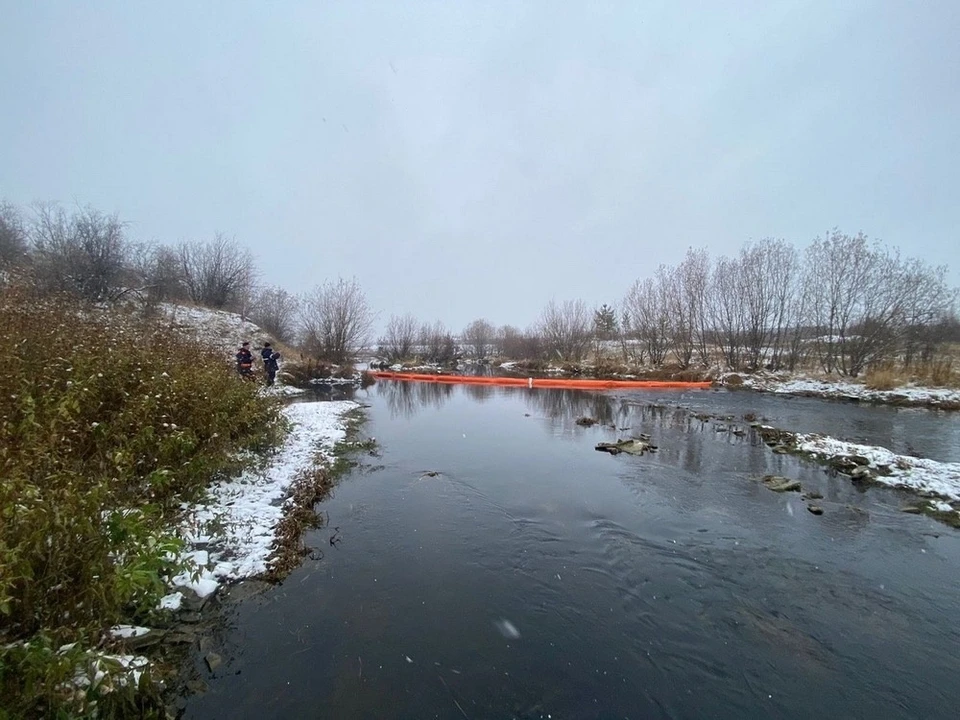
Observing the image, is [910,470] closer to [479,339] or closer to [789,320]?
[789,320]

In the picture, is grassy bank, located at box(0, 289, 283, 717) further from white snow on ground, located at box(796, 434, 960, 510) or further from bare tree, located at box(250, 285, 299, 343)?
bare tree, located at box(250, 285, 299, 343)

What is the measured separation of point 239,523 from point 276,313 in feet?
130

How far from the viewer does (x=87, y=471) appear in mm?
4793

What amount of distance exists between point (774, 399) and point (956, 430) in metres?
7.76

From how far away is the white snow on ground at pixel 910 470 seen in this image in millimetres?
8305

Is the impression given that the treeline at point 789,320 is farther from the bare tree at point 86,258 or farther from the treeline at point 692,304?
the bare tree at point 86,258

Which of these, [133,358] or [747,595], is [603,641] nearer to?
[747,595]

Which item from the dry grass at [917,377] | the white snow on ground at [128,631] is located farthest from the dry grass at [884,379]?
the white snow on ground at [128,631]

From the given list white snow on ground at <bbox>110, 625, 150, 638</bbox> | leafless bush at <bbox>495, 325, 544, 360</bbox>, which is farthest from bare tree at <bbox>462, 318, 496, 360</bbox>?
white snow on ground at <bbox>110, 625, 150, 638</bbox>

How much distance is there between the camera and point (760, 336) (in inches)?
1225

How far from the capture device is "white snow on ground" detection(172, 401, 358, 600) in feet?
16.4

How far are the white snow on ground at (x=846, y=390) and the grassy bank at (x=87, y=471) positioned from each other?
1034 inches

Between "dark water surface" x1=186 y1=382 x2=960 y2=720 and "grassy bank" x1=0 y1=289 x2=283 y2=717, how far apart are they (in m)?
1.17

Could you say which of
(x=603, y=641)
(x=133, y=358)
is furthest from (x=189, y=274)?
(x=603, y=641)
